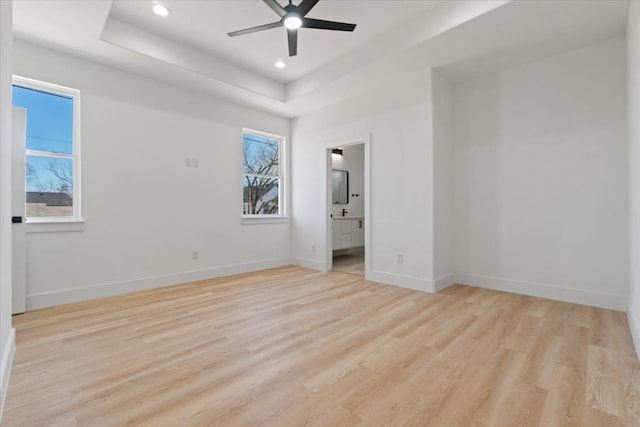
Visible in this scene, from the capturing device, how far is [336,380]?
5.83ft

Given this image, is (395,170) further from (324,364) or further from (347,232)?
(324,364)

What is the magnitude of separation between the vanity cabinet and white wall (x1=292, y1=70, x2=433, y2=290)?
0.88 metres

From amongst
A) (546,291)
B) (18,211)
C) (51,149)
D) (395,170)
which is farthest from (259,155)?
(546,291)

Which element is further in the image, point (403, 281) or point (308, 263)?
point (308, 263)

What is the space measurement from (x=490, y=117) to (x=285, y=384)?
3.84 meters

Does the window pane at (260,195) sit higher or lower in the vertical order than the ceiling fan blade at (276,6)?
lower

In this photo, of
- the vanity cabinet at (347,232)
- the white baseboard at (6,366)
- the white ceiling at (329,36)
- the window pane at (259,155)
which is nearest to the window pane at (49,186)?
the white ceiling at (329,36)

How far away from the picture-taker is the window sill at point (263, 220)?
16.2ft

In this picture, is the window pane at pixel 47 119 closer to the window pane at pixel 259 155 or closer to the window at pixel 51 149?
the window at pixel 51 149

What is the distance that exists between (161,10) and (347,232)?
181 inches

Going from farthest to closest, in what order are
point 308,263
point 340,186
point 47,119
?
point 340,186
point 308,263
point 47,119

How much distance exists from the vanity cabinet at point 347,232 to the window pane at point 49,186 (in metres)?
3.98

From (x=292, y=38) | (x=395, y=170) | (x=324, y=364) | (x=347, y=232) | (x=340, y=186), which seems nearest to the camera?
(x=324, y=364)

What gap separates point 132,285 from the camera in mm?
3723
